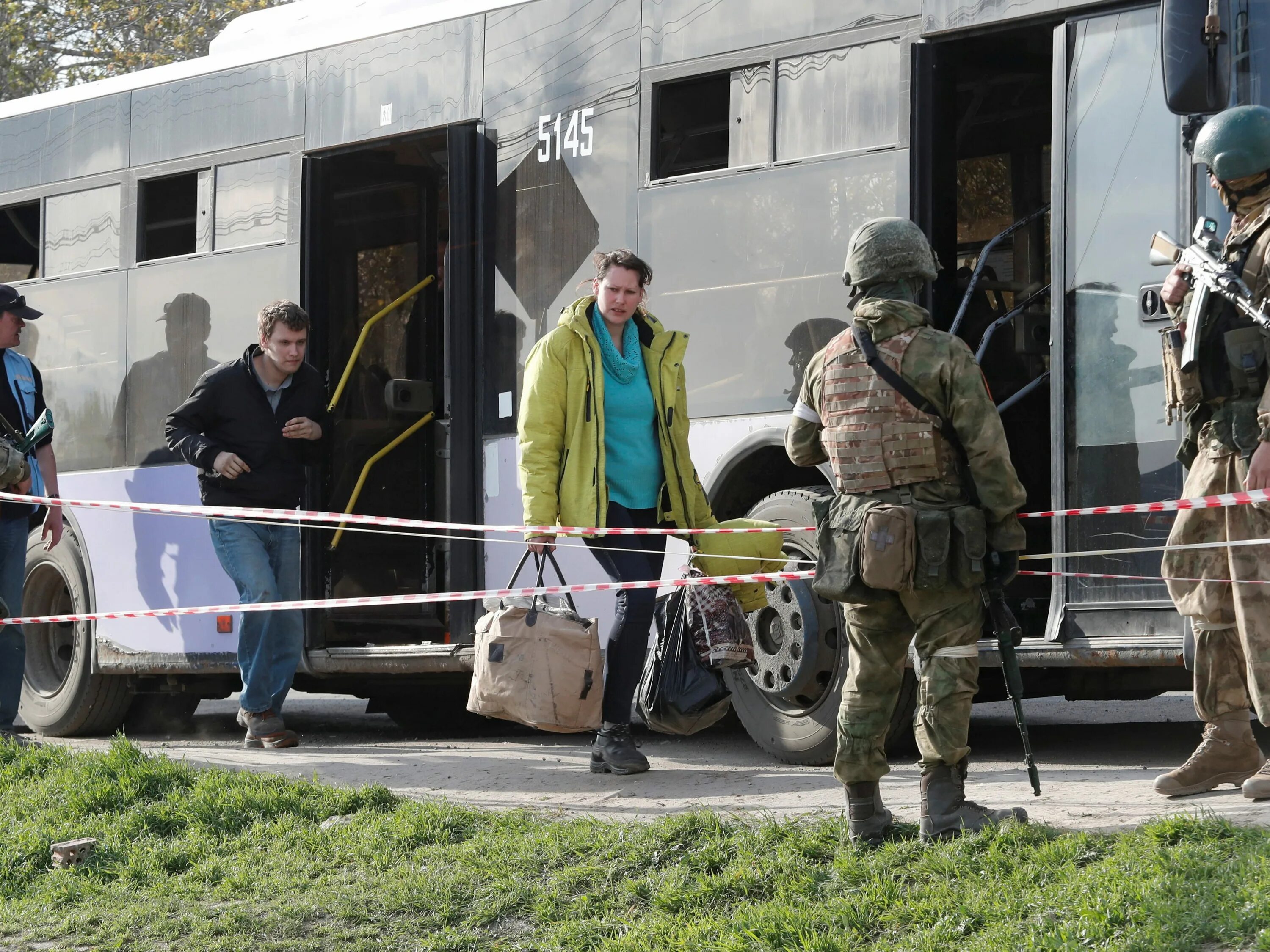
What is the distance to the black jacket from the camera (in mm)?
8133

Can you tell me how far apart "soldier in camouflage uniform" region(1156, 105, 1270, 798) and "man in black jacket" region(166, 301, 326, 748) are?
4263 millimetres

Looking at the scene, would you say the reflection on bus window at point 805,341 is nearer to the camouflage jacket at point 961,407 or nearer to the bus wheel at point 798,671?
the bus wheel at point 798,671

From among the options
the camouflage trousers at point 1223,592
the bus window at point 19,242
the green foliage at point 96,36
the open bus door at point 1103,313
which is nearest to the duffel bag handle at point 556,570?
the open bus door at point 1103,313

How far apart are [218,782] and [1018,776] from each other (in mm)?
2863

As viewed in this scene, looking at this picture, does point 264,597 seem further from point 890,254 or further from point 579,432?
point 890,254

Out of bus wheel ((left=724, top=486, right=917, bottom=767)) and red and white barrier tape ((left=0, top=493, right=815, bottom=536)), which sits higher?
red and white barrier tape ((left=0, top=493, right=815, bottom=536))

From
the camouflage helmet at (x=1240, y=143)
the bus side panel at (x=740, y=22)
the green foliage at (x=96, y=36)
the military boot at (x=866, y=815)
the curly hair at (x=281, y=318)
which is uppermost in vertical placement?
the green foliage at (x=96, y=36)

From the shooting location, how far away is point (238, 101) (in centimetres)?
919

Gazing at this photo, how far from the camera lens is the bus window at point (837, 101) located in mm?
6641

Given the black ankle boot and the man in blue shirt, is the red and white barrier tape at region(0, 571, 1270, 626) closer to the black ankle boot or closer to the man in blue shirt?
the man in blue shirt

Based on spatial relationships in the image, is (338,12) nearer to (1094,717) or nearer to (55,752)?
(55,752)

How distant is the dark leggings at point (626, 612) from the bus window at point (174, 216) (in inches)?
145

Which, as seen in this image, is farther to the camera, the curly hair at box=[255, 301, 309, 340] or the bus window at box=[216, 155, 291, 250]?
the bus window at box=[216, 155, 291, 250]

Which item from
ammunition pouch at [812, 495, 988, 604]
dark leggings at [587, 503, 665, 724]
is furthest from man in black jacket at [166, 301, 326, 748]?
ammunition pouch at [812, 495, 988, 604]
